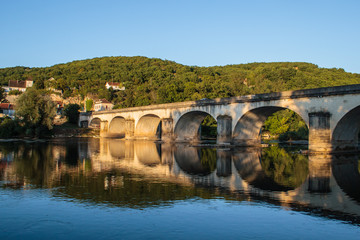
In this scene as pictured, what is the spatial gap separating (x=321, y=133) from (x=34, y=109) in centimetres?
4536

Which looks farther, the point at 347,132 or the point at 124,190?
the point at 347,132

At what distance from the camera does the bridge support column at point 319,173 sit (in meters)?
15.6

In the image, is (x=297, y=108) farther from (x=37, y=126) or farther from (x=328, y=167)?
(x=37, y=126)

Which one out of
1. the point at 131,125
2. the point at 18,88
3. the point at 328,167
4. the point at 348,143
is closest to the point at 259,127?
the point at 348,143

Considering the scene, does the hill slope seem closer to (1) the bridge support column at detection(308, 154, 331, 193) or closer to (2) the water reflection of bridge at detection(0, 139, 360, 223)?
(1) the bridge support column at detection(308, 154, 331, 193)

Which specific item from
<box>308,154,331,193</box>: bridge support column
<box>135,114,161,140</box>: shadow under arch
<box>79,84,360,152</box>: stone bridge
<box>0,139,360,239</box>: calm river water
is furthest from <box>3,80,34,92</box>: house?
<box>308,154,331,193</box>: bridge support column

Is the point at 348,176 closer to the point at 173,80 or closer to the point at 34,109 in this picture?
the point at 34,109

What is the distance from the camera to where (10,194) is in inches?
537

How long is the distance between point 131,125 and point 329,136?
4223 cm

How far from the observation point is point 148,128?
2682 inches

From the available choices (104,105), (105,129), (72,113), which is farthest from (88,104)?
(105,129)

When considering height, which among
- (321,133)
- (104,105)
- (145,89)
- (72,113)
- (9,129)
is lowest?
(9,129)

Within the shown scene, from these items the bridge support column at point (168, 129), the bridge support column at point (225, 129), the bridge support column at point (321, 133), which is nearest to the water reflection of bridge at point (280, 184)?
the bridge support column at point (321, 133)

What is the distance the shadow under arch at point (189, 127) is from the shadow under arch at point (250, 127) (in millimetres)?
9764
